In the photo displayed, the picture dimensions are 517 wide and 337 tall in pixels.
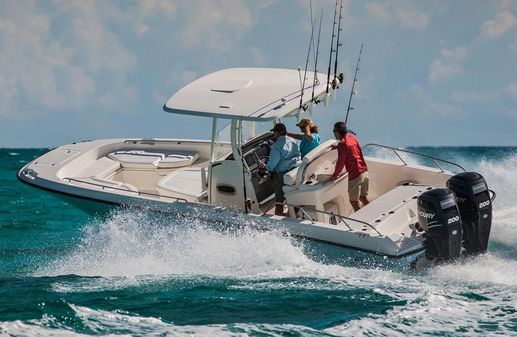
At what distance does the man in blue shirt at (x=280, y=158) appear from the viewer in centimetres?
1131

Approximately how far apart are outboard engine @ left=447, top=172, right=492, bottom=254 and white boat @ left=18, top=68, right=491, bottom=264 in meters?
0.55

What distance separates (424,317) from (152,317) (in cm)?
250

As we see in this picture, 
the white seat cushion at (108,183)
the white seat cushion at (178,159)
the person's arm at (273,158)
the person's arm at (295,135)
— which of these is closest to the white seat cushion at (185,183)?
the white seat cushion at (108,183)

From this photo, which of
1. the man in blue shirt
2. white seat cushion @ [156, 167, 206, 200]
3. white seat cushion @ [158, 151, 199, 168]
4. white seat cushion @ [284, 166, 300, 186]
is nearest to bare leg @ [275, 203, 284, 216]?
the man in blue shirt

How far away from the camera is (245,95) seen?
38.3ft

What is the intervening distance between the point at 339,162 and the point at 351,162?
15 cm

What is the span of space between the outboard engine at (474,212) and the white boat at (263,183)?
0.55 m

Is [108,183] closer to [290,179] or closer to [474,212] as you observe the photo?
[290,179]

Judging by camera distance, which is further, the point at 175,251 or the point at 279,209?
the point at 279,209

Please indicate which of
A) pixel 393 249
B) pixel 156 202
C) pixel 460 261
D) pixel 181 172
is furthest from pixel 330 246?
pixel 181 172

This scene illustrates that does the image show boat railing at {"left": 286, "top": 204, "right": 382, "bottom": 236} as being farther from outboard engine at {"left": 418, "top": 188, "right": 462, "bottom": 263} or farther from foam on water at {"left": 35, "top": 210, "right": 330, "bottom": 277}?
outboard engine at {"left": 418, "top": 188, "right": 462, "bottom": 263}

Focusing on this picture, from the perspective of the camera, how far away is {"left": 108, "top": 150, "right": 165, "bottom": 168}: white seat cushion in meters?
13.5

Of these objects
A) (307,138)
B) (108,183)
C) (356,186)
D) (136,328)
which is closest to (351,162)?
(356,186)

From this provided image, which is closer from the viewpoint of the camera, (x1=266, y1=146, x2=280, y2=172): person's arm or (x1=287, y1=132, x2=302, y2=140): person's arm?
(x1=266, y1=146, x2=280, y2=172): person's arm
